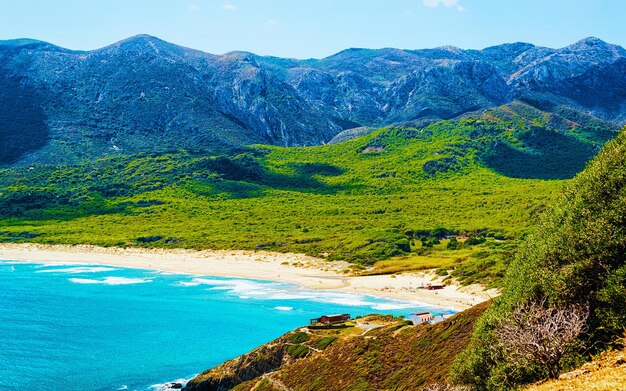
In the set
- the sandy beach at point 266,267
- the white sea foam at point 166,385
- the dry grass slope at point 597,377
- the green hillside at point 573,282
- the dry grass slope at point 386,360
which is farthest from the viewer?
the sandy beach at point 266,267

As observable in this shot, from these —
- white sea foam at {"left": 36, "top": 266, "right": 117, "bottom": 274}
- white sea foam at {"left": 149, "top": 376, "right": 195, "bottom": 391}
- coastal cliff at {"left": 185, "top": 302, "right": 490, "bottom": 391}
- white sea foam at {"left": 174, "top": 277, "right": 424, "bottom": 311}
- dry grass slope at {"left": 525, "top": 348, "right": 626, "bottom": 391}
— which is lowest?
white sea foam at {"left": 36, "top": 266, "right": 117, "bottom": 274}

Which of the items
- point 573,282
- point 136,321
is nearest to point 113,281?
point 136,321

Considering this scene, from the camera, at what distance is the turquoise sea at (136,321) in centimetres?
6556

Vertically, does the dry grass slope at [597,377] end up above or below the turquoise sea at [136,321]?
above

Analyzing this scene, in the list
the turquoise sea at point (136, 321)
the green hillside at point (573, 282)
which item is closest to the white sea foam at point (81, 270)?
the turquoise sea at point (136, 321)

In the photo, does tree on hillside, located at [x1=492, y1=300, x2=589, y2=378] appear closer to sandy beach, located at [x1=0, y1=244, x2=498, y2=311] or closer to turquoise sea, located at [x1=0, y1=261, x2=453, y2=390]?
turquoise sea, located at [x1=0, y1=261, x2=453, y2=390]

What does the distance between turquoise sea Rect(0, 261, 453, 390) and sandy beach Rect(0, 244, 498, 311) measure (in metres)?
4.79

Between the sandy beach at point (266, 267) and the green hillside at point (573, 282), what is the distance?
55.9 meters

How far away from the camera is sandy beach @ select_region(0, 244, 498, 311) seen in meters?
95.7

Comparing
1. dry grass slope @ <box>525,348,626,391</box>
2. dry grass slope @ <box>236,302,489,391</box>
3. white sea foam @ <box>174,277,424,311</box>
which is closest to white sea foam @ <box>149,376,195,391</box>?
dry grass slope @ <box>236,302,489,391</box>

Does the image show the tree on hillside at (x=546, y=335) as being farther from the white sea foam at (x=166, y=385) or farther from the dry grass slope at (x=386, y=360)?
the white sea foam at (x=166, y=385)

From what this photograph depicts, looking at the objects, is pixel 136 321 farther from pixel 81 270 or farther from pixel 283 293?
pixel 81 270

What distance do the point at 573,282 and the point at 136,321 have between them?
7974cm

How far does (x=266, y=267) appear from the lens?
136000mm
